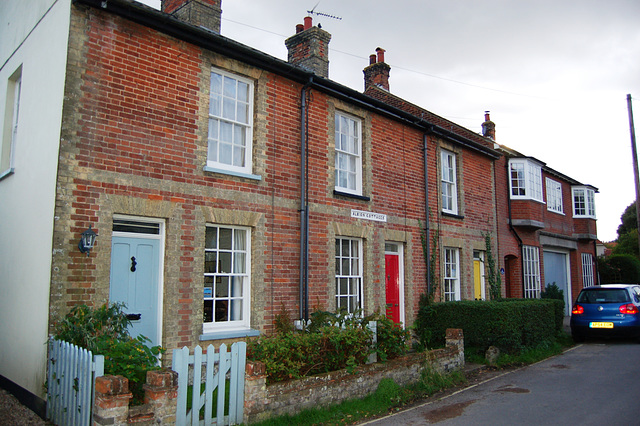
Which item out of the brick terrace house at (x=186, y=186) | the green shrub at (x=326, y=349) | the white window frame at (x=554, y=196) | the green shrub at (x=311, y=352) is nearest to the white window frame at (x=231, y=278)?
the brick terrace house at (x=186, y=186)

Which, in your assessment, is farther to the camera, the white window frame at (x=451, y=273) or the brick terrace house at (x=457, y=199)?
the white window frame at (x=451, y=273)

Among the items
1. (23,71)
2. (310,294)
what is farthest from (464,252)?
(23,71)

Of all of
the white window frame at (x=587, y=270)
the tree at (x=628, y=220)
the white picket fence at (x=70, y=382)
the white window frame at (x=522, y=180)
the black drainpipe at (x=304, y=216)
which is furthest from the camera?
the tree at (x=628, y=220)

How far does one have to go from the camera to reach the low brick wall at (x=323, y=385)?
6465 mm

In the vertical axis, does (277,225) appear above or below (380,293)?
above

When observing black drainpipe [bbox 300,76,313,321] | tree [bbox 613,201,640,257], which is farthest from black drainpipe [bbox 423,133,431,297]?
tree [bbox 613,201,640,257]

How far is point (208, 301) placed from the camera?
9.04 meters

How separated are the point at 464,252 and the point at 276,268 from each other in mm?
7915

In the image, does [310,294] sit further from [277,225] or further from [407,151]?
[407,151]

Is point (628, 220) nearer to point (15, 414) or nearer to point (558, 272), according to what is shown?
point (558, 272)

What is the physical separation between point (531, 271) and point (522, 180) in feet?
12.1

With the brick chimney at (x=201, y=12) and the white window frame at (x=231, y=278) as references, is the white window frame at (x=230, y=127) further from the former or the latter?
the brick chimney at (x=201, y=12)

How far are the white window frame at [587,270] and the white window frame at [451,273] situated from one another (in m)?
12.2

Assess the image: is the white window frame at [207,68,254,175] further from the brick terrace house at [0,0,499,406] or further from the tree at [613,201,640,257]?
the tree at [613,201,640,257]
